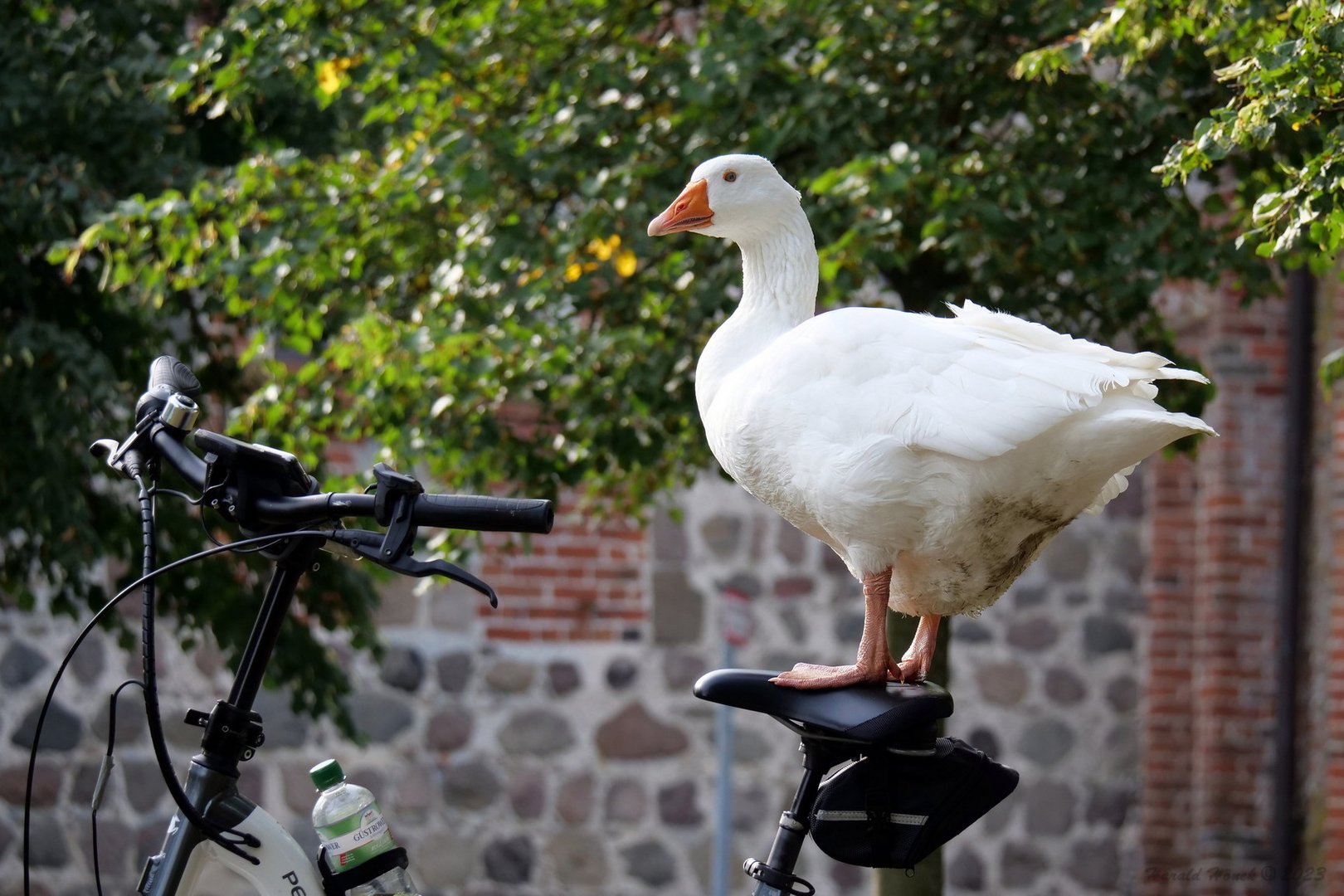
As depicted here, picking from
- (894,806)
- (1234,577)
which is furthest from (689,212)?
(1234,577)

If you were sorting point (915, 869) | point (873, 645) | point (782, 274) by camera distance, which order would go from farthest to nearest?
point (915, 869) < point (782, 274) < point (873, 645)

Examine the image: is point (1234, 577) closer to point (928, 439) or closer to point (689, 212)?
point (689, 212)

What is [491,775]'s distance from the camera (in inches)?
294

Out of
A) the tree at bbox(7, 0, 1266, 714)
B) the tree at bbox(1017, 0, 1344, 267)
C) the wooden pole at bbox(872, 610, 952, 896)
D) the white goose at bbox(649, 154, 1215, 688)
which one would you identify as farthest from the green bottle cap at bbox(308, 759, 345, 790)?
the tree at bbox(7, 0, 1266, 714)

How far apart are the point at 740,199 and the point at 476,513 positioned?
3.19ft

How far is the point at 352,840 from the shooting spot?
2.14 metres

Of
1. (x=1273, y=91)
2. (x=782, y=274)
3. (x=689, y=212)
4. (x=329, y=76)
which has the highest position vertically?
(x=329, y=76)

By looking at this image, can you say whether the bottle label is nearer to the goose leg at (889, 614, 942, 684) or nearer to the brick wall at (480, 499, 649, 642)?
the goose leg at (889, 614, 942, 684)

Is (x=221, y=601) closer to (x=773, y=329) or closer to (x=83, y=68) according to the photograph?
(x=83, y=68)

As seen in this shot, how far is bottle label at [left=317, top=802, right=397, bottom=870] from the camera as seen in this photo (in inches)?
84.2

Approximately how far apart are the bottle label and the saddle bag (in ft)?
1.86

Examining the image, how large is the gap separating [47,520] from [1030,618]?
455 cm

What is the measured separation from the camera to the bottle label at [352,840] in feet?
7.02

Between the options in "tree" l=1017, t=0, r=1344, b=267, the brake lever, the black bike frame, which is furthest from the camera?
"tree" l=1017, t=0, r=1344, b=267
